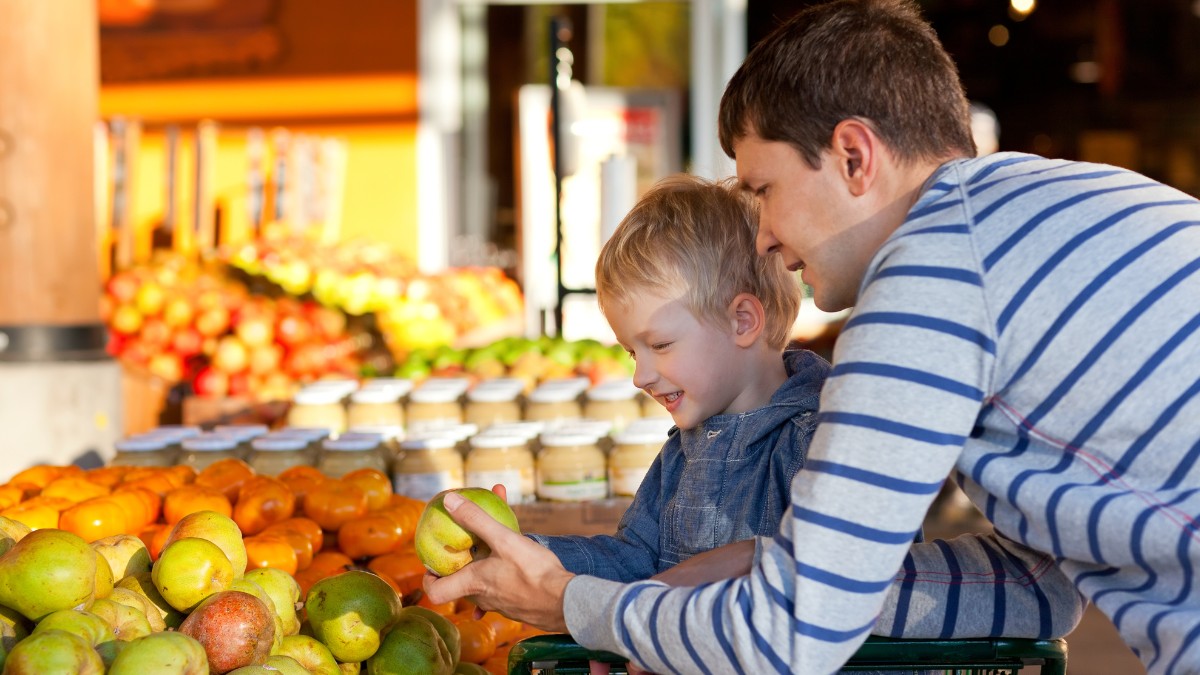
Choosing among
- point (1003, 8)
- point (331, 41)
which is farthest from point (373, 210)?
point (1003, 8)

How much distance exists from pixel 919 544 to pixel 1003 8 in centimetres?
1262

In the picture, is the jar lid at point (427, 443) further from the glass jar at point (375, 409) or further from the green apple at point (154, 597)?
the green apple at point (154, 597)

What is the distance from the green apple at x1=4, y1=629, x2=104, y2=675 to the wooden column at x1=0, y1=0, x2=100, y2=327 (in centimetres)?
251

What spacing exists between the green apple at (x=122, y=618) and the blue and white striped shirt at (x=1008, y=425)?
2.47 feet

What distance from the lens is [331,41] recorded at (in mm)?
8047

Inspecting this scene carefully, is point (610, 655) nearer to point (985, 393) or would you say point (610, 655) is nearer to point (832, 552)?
point (832, 552)

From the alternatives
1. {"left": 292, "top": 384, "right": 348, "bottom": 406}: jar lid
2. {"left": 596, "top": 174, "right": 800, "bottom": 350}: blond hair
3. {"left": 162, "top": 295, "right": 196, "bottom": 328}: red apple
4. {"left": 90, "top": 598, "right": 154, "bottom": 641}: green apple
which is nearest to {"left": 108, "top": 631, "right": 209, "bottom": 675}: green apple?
{"left": 90, "top": 598, "right": 154, "bottom": 641}: green apple

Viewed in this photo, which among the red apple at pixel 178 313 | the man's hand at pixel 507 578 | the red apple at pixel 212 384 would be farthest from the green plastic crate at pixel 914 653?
the red apple at pixel 178 313

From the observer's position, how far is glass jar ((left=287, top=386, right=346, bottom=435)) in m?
3.71

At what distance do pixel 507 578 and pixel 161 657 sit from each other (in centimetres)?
45

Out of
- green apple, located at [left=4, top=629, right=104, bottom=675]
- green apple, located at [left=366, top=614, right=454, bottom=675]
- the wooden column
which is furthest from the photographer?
the wooden column

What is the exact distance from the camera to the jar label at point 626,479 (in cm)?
312

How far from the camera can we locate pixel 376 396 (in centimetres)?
368

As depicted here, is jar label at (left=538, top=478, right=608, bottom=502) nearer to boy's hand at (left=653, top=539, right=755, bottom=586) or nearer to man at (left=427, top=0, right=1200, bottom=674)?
boy's hand at (left=653, top=539, right=755, bottom=586)
